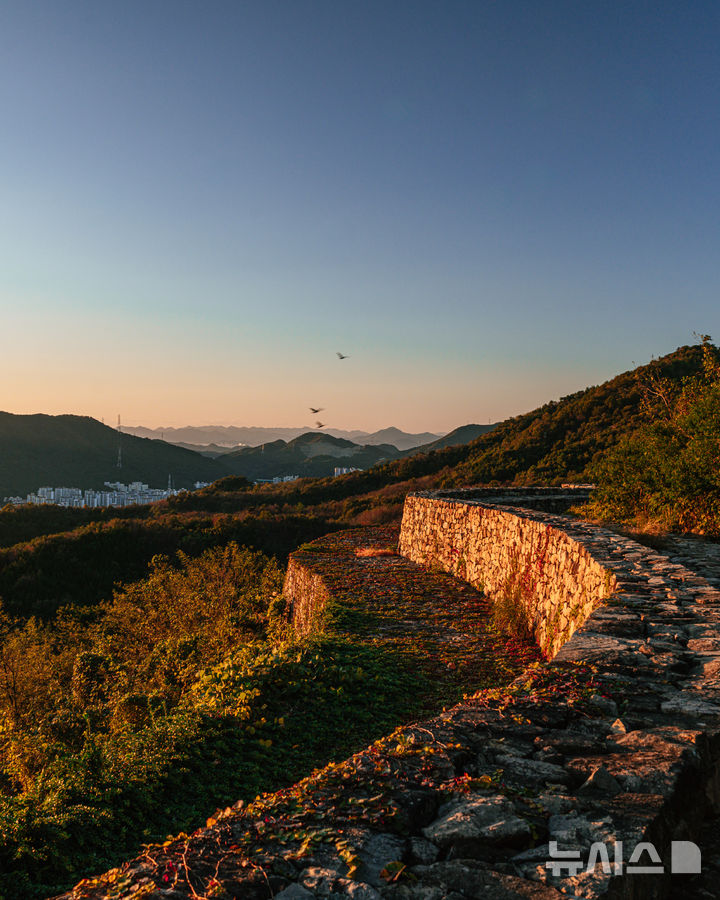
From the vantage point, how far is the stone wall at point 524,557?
7.18 meters

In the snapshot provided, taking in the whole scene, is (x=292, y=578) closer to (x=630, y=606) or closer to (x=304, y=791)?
(x=630, y=606)

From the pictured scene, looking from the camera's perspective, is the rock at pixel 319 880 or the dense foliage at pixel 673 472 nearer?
the rock at pixel 319 880

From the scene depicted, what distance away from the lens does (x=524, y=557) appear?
9.54 metres

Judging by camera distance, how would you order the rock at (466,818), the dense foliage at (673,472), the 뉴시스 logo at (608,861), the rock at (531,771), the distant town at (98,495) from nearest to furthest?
the 뉴시스 logo at (608,861), the rock at (466,818), the rock at (531,771), the dense foliage at (673,472), the distant town at (98,495)

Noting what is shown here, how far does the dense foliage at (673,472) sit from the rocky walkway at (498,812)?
6765mm

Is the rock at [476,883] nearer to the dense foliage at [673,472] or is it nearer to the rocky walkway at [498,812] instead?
the rocky walkway at [498,812]

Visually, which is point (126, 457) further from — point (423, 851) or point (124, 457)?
point (423, 851)

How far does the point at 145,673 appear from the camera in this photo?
11.8 metres

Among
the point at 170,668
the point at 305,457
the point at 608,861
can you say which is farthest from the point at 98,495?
the point at 608,861

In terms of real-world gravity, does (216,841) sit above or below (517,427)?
below

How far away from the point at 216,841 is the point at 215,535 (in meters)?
27.8

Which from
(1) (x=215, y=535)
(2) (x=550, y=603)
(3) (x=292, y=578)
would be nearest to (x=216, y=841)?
(2) (x=550, y=603)

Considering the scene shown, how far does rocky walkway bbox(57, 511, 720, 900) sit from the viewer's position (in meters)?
2.17

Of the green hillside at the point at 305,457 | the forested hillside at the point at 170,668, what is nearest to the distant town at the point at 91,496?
the green hillside at the point at 305,457
